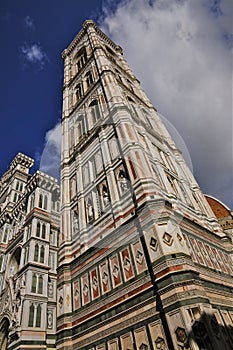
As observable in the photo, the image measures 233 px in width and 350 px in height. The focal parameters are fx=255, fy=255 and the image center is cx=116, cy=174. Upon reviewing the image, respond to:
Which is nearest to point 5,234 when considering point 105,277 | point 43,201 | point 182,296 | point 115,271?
point 43,201

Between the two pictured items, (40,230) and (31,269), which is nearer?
(31,269)

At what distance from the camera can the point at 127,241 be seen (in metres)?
7.89

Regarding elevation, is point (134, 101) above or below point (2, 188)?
below

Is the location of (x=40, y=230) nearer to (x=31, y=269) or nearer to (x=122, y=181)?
(x=31, y=269)

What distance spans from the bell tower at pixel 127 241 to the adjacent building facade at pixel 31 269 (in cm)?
406

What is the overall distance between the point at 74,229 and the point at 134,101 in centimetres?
944

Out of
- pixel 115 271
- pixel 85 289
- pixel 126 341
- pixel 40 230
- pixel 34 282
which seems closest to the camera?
pixel 126 341

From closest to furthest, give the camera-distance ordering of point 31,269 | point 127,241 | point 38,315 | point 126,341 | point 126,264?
point 126,341
point 126,264
point 127,241
point 38,315
point 31,269

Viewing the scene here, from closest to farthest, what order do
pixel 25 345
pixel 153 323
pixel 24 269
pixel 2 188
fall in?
pixel 153 323 < pixel 25 345 < pixel 24 269 < pixel 2 188

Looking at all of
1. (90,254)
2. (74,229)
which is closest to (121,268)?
(90,254)

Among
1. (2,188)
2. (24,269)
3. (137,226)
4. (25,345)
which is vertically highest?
(2,188)

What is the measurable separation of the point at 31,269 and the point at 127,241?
Result: 321 inches

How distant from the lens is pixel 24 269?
13.9 meters

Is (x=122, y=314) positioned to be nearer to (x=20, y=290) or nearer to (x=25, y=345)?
(x=25, y=345)
